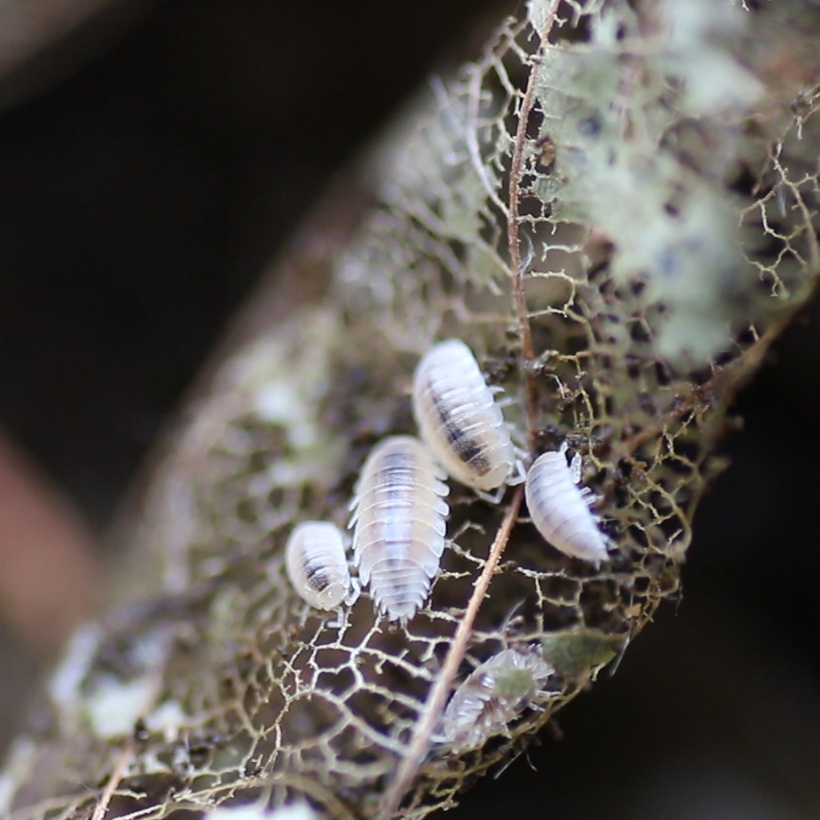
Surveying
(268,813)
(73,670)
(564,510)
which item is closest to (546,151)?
(564,510)

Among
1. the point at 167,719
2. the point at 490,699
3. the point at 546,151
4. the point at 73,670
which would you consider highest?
the point at 546,151

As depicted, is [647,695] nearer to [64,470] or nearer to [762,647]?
[762,647]

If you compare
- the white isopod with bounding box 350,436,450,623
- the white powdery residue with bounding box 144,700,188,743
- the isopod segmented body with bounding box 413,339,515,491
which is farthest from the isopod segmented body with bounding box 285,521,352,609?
the white powdery residue with bounding box 144,700,188,743

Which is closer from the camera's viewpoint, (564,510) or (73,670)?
(564,510)

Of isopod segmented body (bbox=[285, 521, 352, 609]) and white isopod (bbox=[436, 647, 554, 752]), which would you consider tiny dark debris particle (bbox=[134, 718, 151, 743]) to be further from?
white isopod (bbox=[436, 647, 554, 752])

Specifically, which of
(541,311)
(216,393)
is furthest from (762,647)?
(216,393)

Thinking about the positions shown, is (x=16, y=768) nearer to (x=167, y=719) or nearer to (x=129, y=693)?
(x=129, y=693)

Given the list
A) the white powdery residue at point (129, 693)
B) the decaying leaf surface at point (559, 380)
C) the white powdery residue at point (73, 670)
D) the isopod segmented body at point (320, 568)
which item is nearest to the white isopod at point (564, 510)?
the decaying leaf surface at point (559, 380)
